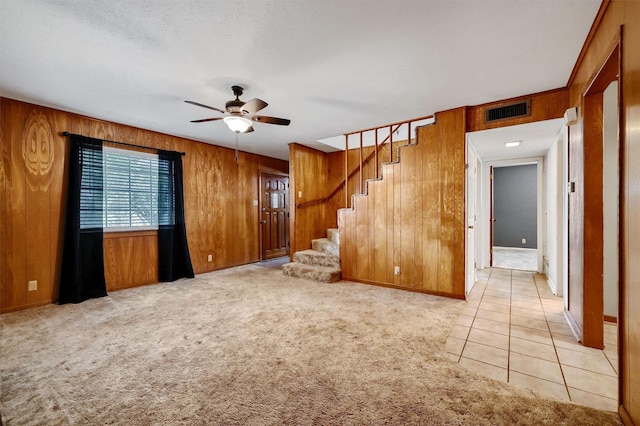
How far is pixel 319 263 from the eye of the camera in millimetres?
5105

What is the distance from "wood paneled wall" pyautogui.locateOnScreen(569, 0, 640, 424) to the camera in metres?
1.39

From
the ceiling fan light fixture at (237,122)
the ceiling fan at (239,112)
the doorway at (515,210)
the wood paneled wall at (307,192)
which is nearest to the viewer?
→ the ceiling fan at (239,112)

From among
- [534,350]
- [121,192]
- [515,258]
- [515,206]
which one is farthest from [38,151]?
[515,206]

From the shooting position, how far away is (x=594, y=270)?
230 cm

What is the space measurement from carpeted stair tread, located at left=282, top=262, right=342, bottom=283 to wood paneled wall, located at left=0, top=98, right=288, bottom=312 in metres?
1.67

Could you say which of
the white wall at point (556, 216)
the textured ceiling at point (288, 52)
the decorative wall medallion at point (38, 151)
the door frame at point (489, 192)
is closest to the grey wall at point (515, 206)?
the door frame at point (489, 192)

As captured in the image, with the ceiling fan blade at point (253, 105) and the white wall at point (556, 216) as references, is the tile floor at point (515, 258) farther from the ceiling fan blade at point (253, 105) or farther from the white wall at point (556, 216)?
the ceiling fan blade at point (253, 105)

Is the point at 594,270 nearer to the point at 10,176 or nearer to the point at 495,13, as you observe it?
the point at 495,13

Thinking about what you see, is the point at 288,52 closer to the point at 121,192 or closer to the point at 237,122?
the point at 237,122

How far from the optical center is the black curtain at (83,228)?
3697 mm

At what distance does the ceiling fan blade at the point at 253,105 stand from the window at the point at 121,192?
8.52 ft

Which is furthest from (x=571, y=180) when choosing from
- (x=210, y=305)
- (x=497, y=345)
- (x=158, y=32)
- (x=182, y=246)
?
(x=182, y=246)

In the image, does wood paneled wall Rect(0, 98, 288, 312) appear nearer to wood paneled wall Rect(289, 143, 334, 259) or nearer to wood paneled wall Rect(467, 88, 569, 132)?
wood paneled wall Rect(289, 143, 334, 259)

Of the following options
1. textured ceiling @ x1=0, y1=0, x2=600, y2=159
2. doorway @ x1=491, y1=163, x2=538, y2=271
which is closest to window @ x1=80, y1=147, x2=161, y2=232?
textured ceiling @ x1=0, y1=0, x2=600, y2=159
